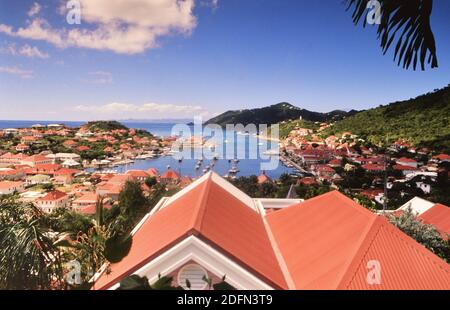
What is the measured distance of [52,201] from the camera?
37500mm

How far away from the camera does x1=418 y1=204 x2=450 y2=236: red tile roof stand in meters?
15.9

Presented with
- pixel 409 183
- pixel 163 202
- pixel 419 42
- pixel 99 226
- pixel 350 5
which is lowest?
pixel 409 183


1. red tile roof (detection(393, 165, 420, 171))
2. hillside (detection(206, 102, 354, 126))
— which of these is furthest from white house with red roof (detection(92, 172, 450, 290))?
hillside (detection(206, 102, 354, 126))

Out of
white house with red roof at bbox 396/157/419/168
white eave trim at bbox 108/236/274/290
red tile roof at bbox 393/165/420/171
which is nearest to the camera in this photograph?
white eave trim at bbox 108/236/274/290

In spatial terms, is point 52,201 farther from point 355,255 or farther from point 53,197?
point 355,255

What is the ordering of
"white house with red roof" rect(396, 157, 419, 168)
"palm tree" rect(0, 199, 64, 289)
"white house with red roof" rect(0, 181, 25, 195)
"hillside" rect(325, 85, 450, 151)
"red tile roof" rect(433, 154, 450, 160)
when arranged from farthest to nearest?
"hillside" rect(325, 85, 450, 151) → "white house with red roof" rect(396, 157, 419, 168) → "red tile roof" rect(433, 154, 450, 160) → "white house with red roof" rect(0, 181, 25, 195) → "palm tree" rect(0, 199, 64, 289)

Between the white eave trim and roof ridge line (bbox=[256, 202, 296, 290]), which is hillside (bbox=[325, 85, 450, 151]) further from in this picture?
the white eave trim

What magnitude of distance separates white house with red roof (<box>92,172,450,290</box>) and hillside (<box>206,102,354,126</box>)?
68.1 m

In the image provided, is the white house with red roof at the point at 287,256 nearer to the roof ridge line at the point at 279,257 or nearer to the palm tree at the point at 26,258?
the roof ridge line at the point at 279,257

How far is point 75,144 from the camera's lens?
91.6 metres

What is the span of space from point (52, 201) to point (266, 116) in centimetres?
9083

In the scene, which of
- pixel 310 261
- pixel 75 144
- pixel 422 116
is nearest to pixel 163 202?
pixel 310 261
